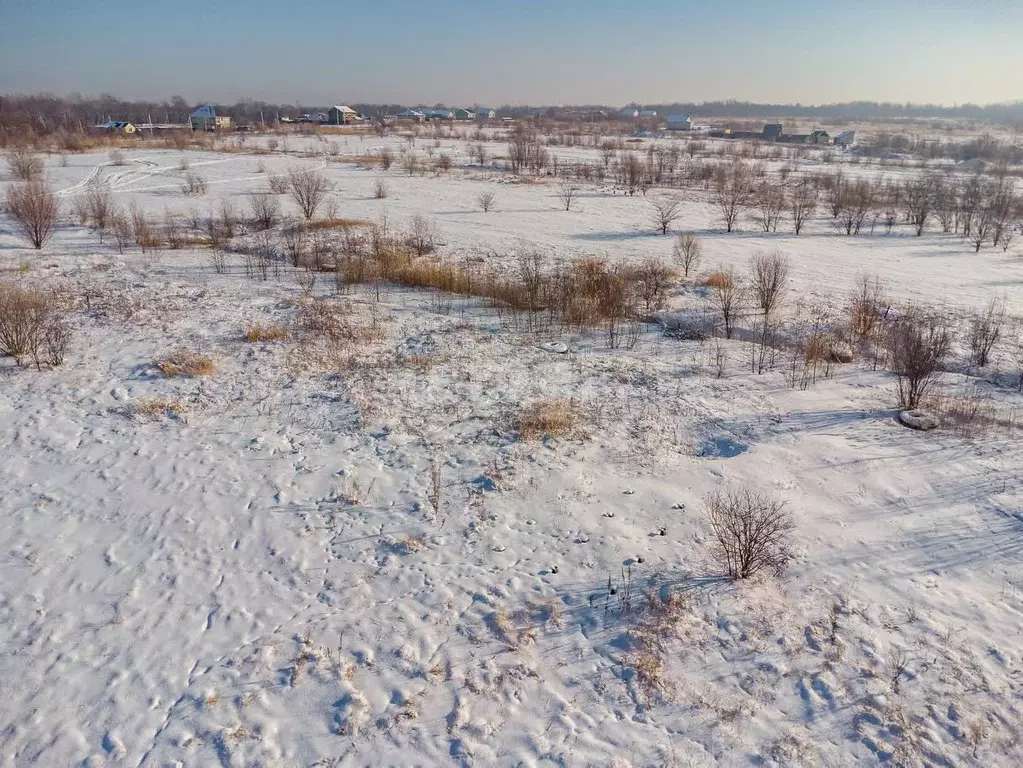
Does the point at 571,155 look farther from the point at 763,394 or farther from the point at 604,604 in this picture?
the point at 604,604

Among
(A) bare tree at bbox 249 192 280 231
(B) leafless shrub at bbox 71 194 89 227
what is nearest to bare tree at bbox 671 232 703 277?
(A) bare tree at bbox 249 192 280 231

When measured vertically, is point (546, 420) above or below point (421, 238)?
below

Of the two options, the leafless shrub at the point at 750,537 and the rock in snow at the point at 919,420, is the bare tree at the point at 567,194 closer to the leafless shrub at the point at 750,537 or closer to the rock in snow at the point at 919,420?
the rock in snow at the point at 919,420

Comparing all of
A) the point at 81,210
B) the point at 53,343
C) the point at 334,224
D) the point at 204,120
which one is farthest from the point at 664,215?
the point at 204,120

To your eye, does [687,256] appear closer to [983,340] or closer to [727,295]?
[727,295]

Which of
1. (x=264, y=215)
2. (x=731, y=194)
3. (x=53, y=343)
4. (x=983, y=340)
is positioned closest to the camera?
(x=53, y=343)

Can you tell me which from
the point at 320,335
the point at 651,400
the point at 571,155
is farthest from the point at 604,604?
the point at 571,155
